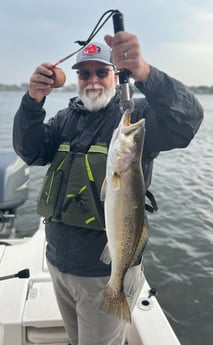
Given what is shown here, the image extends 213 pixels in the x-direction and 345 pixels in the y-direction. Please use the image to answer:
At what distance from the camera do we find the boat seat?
3369mm

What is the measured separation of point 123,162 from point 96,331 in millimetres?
1341

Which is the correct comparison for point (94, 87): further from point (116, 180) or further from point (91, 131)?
point (116, 180)

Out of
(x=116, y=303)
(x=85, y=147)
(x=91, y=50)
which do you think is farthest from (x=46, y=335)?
(x=91, y=50)

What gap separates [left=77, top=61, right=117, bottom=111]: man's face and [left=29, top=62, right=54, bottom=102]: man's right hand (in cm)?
35

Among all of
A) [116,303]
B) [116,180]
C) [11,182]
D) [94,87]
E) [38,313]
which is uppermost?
[94,87]

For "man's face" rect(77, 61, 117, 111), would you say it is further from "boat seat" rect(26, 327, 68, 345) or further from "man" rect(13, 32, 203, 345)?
"boat seat" rect(26, 327, 68, 345)

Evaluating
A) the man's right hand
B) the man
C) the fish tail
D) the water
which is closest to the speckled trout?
the fish tail

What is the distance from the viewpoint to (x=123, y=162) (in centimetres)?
188

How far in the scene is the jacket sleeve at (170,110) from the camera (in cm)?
216

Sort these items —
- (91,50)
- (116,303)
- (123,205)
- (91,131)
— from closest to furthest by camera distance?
(123,205)
(116,303)
(91,131)
(91,50)

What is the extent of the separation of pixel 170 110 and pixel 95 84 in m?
0.71

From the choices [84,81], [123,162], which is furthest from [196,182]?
[123,162]

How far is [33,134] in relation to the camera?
8.74 ft

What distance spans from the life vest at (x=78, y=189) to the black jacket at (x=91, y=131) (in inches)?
2.9
